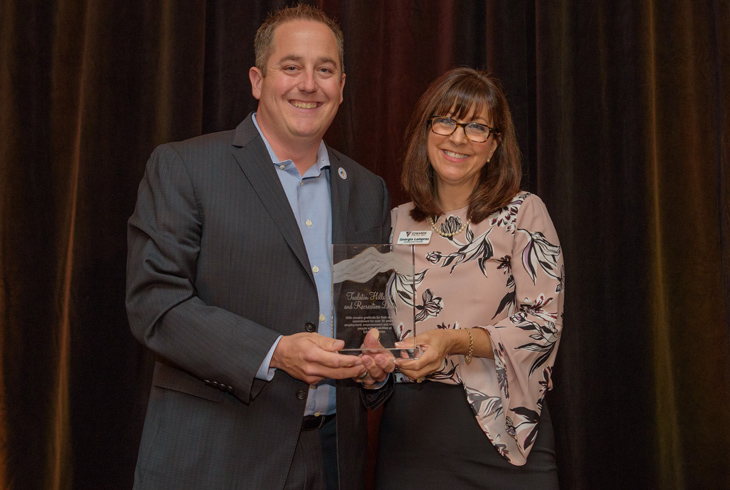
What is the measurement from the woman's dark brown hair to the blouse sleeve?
0.14m

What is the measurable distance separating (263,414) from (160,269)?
0.50m

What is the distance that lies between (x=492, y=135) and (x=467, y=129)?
0.09m

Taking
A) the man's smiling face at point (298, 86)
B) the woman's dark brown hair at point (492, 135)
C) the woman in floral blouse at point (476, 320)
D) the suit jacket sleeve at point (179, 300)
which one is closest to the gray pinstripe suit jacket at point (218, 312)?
the suit jacket sleeve at point (179, 300)

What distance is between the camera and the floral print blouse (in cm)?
200

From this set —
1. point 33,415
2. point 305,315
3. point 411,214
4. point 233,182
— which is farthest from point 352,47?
point 33,415

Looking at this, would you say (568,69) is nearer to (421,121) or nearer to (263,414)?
(421,121)

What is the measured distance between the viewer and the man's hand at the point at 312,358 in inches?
66.9

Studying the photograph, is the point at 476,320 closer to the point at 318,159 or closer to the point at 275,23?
→ the point at 318,159

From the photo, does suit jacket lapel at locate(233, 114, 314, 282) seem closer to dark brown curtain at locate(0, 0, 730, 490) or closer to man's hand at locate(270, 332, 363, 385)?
man's hand at locate(270, 332, 363, 385)

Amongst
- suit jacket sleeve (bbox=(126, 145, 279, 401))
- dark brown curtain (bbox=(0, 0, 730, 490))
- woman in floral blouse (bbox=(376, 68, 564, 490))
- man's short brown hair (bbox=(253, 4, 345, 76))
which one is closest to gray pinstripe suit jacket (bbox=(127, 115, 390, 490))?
suit jacket sleeve (bbox=(126, 145, 279, 401))

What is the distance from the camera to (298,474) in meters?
1.91

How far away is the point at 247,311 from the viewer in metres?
1.89

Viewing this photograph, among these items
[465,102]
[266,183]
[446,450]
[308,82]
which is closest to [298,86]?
[308,82]

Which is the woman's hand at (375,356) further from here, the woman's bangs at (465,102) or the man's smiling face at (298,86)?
the woman's bangs at (465,102)
